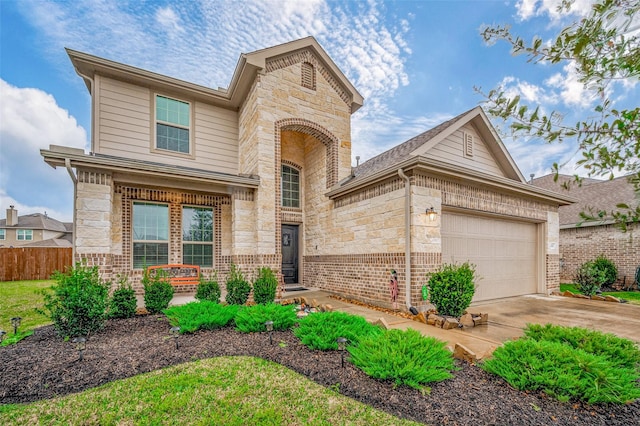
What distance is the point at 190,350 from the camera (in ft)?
13.0

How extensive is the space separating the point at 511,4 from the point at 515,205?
6802mm

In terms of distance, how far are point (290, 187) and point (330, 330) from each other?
722 centimetres

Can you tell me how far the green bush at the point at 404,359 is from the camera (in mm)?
2871

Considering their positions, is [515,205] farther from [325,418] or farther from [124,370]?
[124,370]

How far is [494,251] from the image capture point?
326 inches

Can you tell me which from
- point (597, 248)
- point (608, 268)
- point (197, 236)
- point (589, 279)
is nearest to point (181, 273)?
point (197, 236)

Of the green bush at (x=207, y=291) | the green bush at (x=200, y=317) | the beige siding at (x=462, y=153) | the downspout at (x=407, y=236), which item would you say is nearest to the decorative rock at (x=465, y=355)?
the downspout at (x=407, y=236)

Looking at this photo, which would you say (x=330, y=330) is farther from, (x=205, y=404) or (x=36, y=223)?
(x=36, y=223)

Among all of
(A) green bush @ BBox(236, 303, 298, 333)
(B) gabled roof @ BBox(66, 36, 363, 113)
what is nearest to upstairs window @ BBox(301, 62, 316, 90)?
(B) gabled roof @ BBox(66, 36, 363, 113)

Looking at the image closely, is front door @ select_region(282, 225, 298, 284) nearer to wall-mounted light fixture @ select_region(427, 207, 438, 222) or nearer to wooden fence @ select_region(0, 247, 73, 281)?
wall-mounted light fixture @ select_region(427, 207, 438, 222)

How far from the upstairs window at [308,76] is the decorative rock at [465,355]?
8.16 meters

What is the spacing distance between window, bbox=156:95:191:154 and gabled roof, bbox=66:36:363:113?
0.42m

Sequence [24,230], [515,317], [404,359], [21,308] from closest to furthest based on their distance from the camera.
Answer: [404,359], [515,317], [21,308], [24,230]

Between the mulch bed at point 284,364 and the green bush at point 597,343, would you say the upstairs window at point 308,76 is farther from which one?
the green bush at point 597,343
